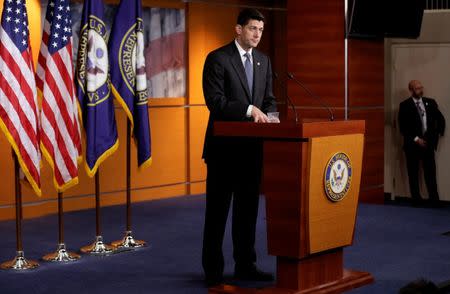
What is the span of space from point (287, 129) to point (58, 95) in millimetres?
2533

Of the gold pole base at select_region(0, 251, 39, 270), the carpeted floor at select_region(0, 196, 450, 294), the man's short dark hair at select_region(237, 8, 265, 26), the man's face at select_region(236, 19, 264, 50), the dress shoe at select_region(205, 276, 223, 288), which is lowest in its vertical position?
the carpeted floor at select_region(0, 196, 450, 294)

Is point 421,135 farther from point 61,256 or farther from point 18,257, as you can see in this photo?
point 18,257

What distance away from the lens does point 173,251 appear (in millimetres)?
7418

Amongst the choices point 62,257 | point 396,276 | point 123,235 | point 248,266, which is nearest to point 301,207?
point 248,266

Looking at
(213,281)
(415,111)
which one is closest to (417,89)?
(415,111)

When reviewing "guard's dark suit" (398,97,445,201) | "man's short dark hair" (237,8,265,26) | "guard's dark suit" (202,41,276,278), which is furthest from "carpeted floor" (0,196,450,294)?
"man's short dark hair" (237,8,265,26)

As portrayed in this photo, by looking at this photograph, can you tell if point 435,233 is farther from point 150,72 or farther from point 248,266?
point 150,72

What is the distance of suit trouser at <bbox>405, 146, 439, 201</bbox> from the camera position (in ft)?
34.7

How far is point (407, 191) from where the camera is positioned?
11.1 m

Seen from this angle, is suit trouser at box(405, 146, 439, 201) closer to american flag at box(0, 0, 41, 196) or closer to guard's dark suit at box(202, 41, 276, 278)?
guard's dark suit at box(202, 41, 276, 278)

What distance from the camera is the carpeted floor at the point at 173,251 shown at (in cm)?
616

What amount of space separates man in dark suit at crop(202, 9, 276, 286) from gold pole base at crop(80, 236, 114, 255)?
169cm

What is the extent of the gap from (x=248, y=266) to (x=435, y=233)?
3.01 metres

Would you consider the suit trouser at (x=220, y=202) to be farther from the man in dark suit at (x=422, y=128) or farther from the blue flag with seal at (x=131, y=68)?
the man in dark suit at (x=422, y=128)
